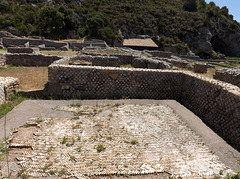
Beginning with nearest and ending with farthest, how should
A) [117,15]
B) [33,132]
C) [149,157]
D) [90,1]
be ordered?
1. [149,157]
2. [33,132]
3. [117,15]
4. [90,1]

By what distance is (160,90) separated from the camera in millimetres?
6770

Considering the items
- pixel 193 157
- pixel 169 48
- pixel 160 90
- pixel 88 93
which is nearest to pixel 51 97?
pixel 88 93

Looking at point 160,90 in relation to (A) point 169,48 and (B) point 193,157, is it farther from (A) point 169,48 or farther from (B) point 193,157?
(A) point 169,48

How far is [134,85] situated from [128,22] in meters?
58.2

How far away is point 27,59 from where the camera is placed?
12.7 meters

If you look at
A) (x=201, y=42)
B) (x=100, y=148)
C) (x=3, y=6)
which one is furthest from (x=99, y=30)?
(x=100, y=148)

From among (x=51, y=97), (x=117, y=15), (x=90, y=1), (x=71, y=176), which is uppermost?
(x=90, y=1)

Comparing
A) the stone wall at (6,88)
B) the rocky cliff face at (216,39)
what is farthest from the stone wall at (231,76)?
the rocky cliff face at (216,39)

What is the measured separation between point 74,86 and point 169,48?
51743 millimetres

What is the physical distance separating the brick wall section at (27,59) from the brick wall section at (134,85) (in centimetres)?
772

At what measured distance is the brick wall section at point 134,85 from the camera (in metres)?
5.57

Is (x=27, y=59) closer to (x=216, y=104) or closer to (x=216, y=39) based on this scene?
(x=216, y=104)

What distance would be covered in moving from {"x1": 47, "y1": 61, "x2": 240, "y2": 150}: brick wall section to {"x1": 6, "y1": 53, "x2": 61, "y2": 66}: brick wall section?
772cm

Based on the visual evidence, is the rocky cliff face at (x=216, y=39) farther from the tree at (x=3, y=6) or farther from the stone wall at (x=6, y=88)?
the stone wall at (x=6, y=88)
